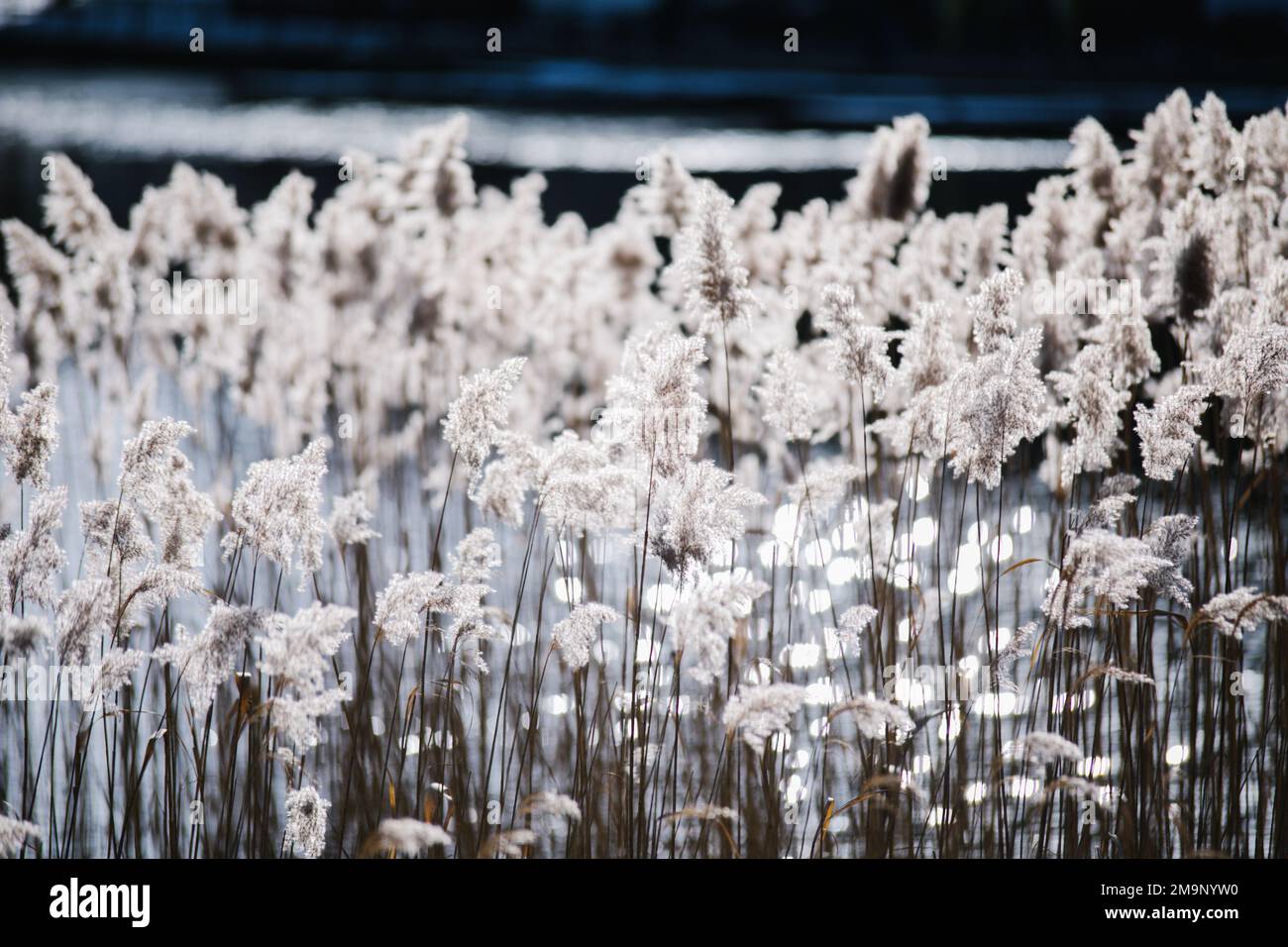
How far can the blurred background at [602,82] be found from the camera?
3.63m

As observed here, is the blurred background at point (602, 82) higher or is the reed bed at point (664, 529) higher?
the blurred background at point (602, 82)

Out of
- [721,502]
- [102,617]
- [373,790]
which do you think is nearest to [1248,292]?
[721,502]

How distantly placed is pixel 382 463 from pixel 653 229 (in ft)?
2.98

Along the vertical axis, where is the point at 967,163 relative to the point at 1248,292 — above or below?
above

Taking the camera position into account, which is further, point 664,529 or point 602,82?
point 602,82

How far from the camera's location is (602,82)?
7133mm

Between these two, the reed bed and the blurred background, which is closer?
the reed bed

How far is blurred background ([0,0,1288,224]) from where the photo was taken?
11.9ft

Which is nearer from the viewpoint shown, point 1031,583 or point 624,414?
point 624,414

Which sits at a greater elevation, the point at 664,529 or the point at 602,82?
the point at 602,82

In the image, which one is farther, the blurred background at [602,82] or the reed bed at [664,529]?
the blurred background at [602,82]

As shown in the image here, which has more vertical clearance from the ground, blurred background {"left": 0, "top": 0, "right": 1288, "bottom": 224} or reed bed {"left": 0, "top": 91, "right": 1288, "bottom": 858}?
blurred background {"left": 0, "top": 0, "right": 1288, "bottom": 224}

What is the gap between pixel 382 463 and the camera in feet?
9.57
